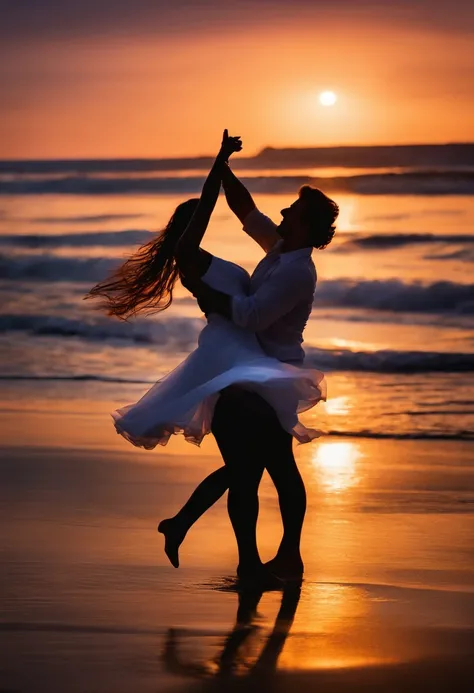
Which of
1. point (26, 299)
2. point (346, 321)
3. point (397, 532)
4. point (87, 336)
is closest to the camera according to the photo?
point (397, 532)

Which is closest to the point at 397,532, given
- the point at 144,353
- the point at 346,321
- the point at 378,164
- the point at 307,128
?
the point at 144,353

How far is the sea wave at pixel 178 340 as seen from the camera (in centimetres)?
1371

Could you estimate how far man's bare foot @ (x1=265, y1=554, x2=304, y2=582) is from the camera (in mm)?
6305

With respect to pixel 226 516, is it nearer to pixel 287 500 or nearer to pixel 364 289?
pixel 287 500

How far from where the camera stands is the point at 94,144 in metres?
35.2

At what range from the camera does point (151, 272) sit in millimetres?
6465

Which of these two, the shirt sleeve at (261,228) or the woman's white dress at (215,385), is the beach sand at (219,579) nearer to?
the woman's white dress at (215,385)

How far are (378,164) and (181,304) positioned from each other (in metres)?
13.5

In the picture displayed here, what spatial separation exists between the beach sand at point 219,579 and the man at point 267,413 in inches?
7.0

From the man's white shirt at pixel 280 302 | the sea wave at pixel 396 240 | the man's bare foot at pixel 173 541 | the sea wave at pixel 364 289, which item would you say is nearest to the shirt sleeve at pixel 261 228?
the man's white shirt at pixel 280 302

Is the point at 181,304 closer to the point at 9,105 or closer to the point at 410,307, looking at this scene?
the point at 410,307

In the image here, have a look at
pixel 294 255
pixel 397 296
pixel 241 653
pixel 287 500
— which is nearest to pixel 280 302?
pixel 294 255

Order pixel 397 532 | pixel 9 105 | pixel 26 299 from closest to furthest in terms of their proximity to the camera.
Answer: pixel 397 532, pixel 26 299, pixel 9 105

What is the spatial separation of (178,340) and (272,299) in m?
9.78
